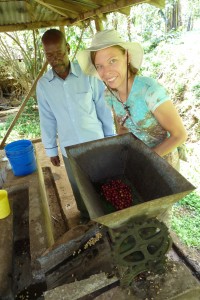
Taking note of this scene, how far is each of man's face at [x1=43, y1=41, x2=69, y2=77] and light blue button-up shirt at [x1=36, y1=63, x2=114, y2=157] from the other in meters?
0.08

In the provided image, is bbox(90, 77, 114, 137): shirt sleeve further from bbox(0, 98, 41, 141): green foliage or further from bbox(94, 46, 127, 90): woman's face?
bbox(0, 98, 41, 141): green foliage

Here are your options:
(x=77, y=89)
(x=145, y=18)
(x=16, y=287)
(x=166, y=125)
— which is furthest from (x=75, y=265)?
(x=145, y=18)

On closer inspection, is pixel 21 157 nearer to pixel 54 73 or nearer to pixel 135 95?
pixel 54 73

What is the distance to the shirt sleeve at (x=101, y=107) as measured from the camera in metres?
2.97

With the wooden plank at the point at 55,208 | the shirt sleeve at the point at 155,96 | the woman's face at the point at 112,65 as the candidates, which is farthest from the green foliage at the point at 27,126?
the shirt sleeve at the point at 155,96

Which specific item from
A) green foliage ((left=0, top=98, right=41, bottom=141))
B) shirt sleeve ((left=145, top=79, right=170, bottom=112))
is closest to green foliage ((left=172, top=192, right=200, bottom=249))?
shirt sleeve ((left=145, top=79, right=170, bottom=112))

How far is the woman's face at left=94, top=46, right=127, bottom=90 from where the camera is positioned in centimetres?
197

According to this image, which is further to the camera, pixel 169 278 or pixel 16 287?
pixel 16 287

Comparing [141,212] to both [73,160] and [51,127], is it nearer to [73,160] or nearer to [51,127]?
[73,160]

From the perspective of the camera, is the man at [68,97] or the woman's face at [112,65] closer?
the woman's face at [112,65]

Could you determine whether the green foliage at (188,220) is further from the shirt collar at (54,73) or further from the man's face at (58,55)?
the man's face at (58,55)

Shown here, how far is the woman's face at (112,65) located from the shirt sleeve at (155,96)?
0.25 m

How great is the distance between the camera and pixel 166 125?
2.00 meters

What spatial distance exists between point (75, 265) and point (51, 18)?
3996 mm
